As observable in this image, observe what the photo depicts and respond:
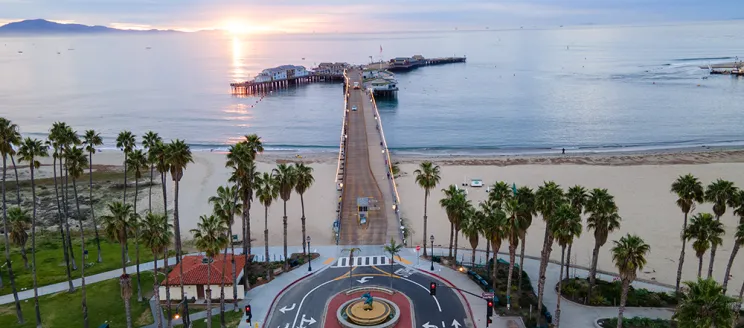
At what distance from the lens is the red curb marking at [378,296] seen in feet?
124

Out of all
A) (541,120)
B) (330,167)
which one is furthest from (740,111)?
(330,167)

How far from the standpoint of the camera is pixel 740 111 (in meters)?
124

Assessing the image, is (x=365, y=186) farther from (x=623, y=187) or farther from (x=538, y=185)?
(x=623, y=187)

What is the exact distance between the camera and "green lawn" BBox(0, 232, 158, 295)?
46.1 metres

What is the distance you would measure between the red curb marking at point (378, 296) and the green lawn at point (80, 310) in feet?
44.2

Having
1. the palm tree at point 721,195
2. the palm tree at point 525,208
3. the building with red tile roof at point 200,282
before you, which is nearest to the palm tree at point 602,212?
the palm tree at point 525,208

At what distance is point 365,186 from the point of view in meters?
65.4

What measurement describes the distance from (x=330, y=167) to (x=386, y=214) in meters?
30.1

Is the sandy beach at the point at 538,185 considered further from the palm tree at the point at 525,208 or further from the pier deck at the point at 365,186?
the palm tree at the point at 525,208

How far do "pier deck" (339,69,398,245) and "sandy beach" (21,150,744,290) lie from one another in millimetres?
2884

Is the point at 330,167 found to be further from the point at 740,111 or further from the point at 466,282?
the point at 740,111

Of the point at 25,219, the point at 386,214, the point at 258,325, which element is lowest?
the point at 258,325

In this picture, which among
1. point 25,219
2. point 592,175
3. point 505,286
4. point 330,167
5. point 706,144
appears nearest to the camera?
point 25,219

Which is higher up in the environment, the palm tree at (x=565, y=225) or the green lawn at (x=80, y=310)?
the palm tree at (x=565, y=225)
